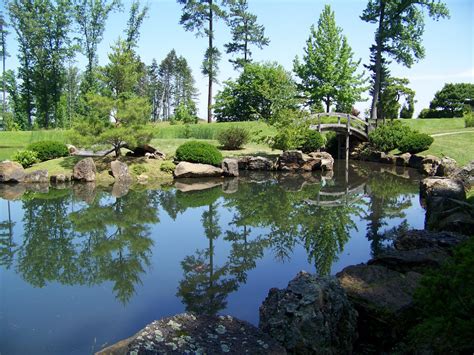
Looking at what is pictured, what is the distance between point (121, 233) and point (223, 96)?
3219 centimetres

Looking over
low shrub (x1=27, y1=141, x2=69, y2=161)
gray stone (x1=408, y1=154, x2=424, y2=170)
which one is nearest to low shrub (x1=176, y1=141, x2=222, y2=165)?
low shrub (x1=27, y1=141, x2=69, y2=161)

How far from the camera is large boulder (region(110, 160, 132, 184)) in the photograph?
2070 cm

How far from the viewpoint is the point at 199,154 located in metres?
22.5

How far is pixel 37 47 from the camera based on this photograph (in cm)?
4250

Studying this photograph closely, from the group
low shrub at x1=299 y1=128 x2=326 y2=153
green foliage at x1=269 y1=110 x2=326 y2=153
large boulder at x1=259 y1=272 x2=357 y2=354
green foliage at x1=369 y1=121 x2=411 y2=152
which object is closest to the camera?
large boulder at x1=259 y1=272 x2=357 y2=354

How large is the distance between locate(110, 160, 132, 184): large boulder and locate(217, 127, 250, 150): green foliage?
30.9 feet

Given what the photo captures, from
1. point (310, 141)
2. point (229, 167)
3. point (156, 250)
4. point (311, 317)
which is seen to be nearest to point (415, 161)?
point (310, 141)

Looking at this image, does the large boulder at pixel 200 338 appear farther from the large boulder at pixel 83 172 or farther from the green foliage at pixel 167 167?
the green foliage at pixel 167 167

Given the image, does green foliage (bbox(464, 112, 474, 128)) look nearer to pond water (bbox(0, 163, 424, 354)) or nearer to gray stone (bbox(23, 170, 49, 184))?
pond water (bbox(0, 163, 424, 354))

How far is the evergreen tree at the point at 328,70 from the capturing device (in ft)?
130

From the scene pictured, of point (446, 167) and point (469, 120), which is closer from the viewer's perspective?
point (446, 167)

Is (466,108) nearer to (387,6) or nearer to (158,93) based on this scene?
(387,6)

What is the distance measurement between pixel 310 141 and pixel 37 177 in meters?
16.1

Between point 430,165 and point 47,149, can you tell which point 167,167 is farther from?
point 430,165
